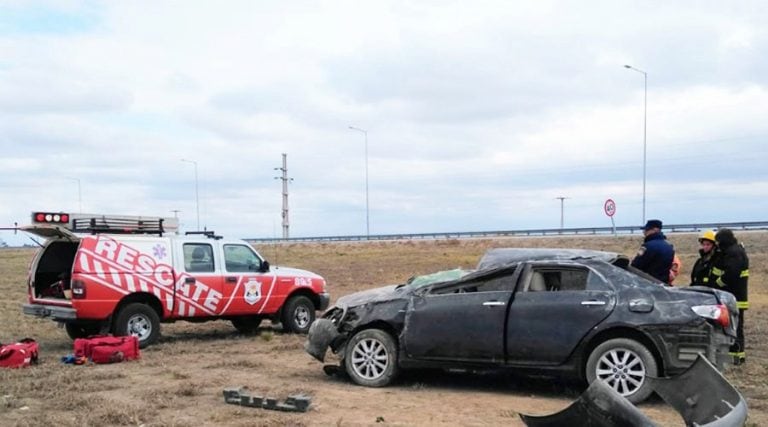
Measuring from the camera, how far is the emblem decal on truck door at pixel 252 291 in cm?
1376

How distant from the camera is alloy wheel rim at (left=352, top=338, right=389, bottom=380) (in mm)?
9148

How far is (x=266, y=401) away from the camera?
7.91 m

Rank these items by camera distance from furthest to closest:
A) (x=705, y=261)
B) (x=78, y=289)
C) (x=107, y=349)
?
(x=78, y=289), (x=107, y=349), (x=705, y=261)

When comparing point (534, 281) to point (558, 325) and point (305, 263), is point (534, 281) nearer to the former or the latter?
point (558, 325)

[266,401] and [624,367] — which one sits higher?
[624,367]

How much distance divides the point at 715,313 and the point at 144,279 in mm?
8133

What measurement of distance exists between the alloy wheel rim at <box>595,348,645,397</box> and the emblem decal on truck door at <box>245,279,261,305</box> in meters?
7.08

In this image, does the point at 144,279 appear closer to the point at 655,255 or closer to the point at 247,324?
the point at 247,324

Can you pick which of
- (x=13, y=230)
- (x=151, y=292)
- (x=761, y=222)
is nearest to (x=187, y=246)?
(x=151, y=292)

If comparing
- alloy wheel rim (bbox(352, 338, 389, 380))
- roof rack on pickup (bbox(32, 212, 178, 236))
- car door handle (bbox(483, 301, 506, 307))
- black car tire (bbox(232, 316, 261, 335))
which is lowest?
black car tire (bbox(232, 316, 261, 335))

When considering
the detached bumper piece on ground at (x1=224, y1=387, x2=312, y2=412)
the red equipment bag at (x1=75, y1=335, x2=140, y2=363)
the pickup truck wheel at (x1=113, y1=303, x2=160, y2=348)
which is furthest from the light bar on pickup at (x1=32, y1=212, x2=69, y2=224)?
the detached bumper piece on ground at (x1=224, y1=387, x2=312, y2=412)

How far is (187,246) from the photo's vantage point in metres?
13.3

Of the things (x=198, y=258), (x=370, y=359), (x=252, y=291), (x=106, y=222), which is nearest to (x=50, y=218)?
(x=106, y=222)

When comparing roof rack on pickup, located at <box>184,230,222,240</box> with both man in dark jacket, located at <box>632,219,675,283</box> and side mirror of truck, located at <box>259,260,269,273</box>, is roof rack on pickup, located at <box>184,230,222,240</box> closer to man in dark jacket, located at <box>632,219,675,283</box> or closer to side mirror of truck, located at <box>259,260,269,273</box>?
side mirror of truck, located at <box>259,260,269,273</box>
